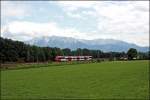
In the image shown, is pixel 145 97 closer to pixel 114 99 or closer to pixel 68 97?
pixel 114 99

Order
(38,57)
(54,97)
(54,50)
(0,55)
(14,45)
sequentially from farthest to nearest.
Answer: (54,50)
(38,57)
(14,45)
(0,55)
(54,97)

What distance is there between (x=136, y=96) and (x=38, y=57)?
370 feet

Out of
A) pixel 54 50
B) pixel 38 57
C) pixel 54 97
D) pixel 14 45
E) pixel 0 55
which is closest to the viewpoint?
pixel 54 97

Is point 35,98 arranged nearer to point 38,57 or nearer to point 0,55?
point 0,55

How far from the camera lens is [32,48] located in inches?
5049

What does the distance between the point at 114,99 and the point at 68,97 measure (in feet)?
7.65

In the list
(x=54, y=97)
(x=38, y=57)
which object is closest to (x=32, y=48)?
(x=38, y=57)

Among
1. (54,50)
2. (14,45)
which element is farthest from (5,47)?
(54,50)

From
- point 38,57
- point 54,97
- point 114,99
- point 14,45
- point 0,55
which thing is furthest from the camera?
point 38,57

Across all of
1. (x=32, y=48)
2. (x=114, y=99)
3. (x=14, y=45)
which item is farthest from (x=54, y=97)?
(x=32, y=48)

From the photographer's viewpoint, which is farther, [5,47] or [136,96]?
[5,47]

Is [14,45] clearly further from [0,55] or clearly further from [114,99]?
[114,99]

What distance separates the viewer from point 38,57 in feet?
420

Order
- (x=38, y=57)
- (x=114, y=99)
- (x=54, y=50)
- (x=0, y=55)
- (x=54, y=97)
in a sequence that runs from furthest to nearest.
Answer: (x=54, y=50), (x=38, y=57), (x=0, y=55), (x=54, y=97), (x=114, y=99)
